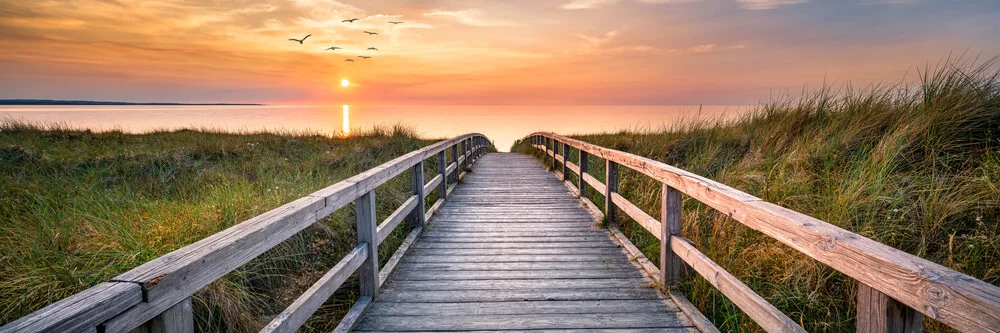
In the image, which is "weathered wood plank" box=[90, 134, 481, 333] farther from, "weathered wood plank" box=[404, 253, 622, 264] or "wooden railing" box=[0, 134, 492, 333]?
Answer: "weathered wood plank" box=[404, 253, 622, 264]

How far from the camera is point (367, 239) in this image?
310 centimetres

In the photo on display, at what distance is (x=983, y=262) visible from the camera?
282 centimetres

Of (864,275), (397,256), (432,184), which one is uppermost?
(864,275)

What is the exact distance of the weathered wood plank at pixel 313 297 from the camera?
2.06 metres

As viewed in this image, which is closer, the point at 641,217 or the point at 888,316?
the point at 888,316

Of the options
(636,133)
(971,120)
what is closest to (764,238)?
(971,120)

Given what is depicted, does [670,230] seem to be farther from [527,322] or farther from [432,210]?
[432,210]

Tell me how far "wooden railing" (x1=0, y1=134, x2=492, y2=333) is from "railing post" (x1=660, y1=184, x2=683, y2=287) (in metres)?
2.06

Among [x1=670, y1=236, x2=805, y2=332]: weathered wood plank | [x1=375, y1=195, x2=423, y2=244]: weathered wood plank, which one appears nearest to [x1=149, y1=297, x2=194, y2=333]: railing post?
[x1=375, y1=195, x2=423, y2=244]: weathered wood plank

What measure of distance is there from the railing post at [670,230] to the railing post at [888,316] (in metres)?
1.62

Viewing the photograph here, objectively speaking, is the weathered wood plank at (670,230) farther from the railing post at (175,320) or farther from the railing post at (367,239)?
the railing post at (175,320)

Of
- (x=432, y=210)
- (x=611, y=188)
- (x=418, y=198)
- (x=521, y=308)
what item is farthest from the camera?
(x=432, y=210)

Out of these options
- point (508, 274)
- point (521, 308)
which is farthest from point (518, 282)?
point (521, 308)

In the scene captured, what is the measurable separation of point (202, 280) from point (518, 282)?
2388mm
